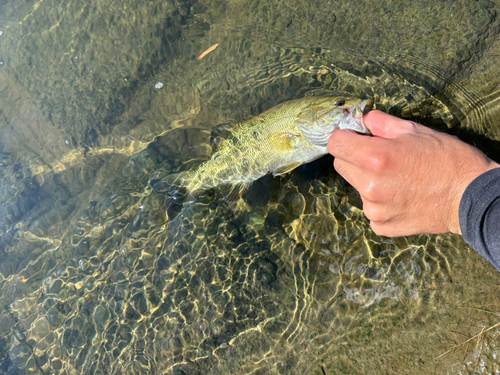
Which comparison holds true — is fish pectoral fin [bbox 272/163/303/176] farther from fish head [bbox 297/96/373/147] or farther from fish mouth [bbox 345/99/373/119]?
fish mouth [bbox 345/99/373/119]

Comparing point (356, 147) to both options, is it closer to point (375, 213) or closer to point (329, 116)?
point (375, 213)

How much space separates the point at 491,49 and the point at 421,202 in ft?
9.29

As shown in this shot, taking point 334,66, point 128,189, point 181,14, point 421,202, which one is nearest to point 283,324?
point 421,202

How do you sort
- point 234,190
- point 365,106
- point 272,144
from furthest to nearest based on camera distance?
point 234,190, point 272,144, point 365,106

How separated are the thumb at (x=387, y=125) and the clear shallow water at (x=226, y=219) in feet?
4.53

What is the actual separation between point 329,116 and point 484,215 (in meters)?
2.00

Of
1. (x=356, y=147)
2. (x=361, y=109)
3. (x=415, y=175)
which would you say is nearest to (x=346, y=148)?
(x=356, y=147)

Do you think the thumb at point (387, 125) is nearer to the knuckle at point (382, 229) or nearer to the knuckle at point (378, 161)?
the knuckle at point (378, 161)

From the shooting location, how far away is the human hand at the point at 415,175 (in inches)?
99.8

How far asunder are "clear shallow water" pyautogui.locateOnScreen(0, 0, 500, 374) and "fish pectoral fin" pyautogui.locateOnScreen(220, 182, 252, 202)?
0.09 metres

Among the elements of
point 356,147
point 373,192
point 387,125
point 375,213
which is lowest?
point 375,213

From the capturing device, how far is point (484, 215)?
226 centimetres

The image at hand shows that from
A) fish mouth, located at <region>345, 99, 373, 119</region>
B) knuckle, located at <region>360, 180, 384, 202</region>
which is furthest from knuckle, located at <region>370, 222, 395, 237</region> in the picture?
fish mouth, located at <region>345, 99, 373, 119</region>

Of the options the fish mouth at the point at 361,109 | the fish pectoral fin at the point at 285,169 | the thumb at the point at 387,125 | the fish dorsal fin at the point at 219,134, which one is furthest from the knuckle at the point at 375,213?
the fish dorsal fin at the point at 219,134
